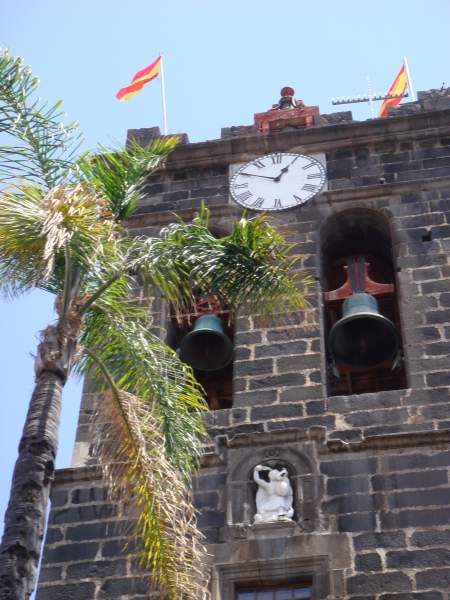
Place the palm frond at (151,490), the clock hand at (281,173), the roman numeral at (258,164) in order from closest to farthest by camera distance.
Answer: the palm frond at (151,490) < the clock hand at (281,173) < the roman numeral at (258,164)

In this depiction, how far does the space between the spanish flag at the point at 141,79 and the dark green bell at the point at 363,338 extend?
8.55 m

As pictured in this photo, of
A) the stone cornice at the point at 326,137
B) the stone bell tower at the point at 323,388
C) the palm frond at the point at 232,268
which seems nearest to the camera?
the palm frond at the point at 232,268

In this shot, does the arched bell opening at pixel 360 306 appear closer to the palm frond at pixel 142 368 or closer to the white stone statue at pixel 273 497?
the white stone statue at pixel 273 497

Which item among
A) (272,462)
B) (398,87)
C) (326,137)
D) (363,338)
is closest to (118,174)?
(272,462)

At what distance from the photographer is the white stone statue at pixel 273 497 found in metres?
18.6

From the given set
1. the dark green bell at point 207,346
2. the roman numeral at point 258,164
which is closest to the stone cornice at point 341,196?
the roman numeral at point 258,164

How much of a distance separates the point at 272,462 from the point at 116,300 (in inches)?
115

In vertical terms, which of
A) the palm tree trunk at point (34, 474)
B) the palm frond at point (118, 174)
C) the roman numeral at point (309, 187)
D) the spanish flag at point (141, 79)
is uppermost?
the spanish flag at point (141, 79)

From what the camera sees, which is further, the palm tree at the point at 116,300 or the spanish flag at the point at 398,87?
the spanish flag at the point at 398,87

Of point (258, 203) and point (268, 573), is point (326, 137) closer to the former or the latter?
point (258, 203)

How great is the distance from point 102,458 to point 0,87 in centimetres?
428

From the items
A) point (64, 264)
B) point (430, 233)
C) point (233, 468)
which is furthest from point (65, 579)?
point (430, 233)

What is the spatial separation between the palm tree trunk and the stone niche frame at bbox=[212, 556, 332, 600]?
3.48 meters

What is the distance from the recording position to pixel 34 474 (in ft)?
48.9
